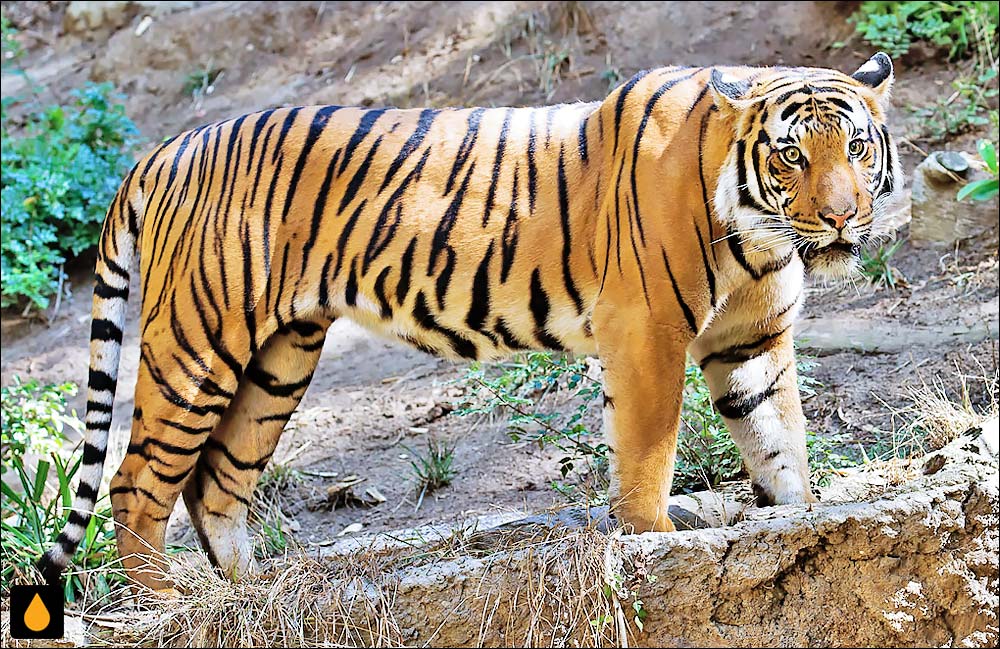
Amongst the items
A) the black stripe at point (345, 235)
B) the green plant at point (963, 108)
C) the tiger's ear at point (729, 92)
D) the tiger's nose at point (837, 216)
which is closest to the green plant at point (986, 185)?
the green plant at point (963, 108)

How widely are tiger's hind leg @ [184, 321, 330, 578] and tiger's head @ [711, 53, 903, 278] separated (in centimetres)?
185

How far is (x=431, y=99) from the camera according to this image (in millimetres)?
9359

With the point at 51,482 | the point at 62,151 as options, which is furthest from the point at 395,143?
the point at 62,151

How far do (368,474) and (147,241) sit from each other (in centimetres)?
215

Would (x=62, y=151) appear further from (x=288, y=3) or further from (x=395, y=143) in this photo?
(x=395, y=143)

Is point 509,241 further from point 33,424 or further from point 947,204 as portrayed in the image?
point 947,204

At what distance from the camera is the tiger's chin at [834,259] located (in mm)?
3336

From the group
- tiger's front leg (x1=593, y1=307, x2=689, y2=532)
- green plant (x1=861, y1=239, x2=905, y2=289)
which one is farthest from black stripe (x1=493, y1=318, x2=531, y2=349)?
green plant (x1=861, y1=239, x2=905, y2=289)

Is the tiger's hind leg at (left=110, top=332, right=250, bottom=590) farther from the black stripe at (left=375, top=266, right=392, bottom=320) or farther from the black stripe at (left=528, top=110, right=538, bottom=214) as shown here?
the black stripe at (left=528, top=110, right=538, bottom=214)

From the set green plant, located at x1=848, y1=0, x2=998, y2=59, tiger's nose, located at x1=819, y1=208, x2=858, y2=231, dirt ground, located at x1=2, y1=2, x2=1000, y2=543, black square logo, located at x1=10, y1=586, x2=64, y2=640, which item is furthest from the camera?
green plant, located at x1=848, y1=0, x2=998, y2=59

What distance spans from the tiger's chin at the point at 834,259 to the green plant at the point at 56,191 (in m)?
6.79

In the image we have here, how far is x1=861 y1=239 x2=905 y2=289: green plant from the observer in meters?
6.42

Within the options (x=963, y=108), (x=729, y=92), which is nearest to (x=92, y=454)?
(x=729, y=92)

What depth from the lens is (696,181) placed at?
3.57 meters
